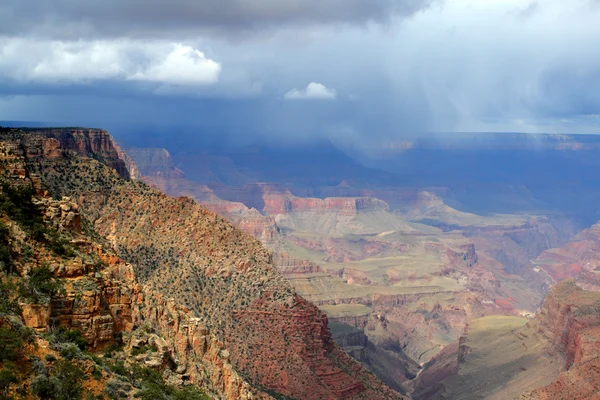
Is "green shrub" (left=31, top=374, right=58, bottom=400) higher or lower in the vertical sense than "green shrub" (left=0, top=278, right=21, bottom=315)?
lower

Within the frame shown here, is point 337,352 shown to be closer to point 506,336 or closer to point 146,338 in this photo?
point 146,338

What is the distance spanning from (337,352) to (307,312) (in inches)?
298

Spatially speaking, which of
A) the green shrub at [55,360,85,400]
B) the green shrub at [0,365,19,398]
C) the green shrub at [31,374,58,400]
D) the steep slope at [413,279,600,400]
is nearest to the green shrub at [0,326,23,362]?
the green shrub at [0,365,19,398]

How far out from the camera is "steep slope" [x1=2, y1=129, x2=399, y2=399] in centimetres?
7494

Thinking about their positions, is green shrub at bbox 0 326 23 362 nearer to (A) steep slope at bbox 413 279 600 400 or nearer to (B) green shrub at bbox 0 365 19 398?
(B) green shrub at bbox 0 365 19 398

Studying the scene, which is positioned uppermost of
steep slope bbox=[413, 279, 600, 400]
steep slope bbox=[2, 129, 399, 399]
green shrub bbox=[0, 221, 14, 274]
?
green shrub bbox=[0, 221, 14, 274]

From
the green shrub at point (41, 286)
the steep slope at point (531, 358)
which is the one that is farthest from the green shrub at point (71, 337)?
the steep slope at point (531, 358)

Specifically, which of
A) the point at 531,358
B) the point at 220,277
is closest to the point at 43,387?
the point at 220,277

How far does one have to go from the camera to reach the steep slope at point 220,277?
7494 cm

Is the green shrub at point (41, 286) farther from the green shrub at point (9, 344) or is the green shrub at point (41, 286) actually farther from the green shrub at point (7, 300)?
the green shrub at point (9, 344)

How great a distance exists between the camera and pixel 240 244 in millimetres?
82375

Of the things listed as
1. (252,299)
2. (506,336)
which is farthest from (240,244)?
(506,336)

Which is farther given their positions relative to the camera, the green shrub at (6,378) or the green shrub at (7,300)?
the green shrub at (7,300)

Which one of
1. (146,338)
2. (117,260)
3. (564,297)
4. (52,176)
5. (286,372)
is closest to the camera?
(146,338)
